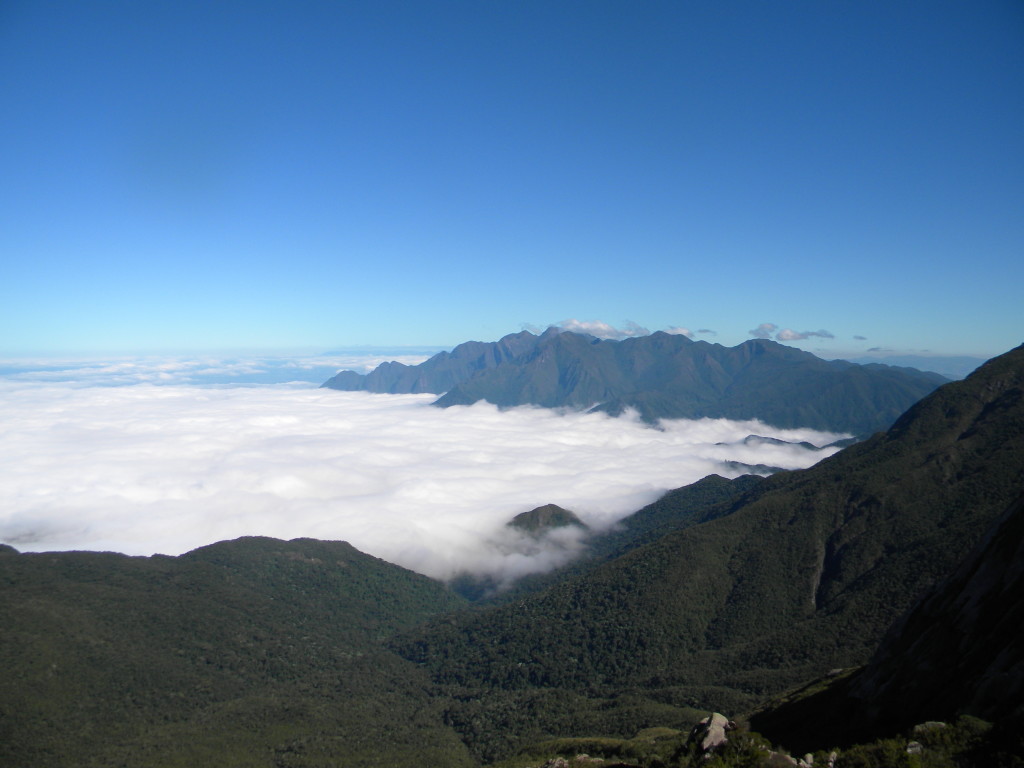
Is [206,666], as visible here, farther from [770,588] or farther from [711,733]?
[770,588]

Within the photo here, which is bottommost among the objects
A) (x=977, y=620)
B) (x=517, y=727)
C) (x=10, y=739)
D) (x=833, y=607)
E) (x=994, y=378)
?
(x=517, y=727)

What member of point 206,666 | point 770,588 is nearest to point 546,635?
point 770,588

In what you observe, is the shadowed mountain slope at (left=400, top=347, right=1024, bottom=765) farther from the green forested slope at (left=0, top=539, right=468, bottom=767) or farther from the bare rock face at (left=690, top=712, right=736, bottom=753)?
the bare rock face at (left=690, top=712, right=736, bottom=753)

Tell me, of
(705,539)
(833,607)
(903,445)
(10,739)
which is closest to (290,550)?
(10,739)

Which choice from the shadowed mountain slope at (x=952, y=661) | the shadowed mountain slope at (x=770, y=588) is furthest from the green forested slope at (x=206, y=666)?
the shadowed mountain slope at (x=952, y=661)

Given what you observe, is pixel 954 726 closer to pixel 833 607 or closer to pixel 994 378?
pixel 833 607

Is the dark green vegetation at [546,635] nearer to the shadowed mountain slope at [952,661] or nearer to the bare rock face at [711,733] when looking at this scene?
the shadowed mountain slope at [952,661]
